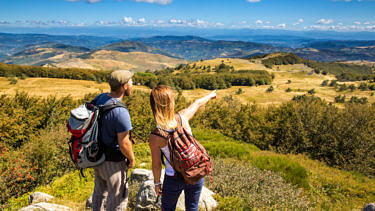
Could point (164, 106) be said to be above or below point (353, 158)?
above

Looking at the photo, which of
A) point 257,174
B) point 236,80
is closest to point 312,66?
point 236,80

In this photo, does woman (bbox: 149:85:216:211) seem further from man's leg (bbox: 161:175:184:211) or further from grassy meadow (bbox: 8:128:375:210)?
grassy meadow (bbox: 8:128:375:210)

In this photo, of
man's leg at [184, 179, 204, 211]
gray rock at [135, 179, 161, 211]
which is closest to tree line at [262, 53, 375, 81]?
gray rock at [135, 179, 161, 211]

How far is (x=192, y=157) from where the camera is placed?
9.11 ft

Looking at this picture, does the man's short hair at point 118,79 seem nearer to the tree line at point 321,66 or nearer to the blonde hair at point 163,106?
the blonde hair at point 163,106

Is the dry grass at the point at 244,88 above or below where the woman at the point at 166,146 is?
below

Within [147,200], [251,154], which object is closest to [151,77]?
[251,154]

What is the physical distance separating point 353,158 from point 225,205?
13736 mm

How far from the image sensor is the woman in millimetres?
2748

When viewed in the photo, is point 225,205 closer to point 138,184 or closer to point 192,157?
point 138,184

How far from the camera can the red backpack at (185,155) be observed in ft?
8.93

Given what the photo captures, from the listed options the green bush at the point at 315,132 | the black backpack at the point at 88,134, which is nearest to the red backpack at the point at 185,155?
the black backpack at the point at 88,134

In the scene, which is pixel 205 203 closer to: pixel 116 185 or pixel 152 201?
pixel 152 201

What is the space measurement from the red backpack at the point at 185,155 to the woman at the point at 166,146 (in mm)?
69
